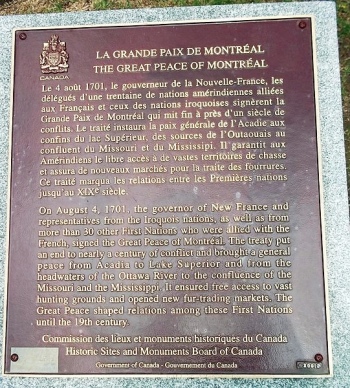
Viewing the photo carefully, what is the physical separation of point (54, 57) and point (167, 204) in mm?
1435

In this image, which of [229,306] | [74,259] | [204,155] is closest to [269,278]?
[229,306]

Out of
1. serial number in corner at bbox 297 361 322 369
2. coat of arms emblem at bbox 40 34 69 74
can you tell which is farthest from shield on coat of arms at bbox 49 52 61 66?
serial number in corner at bbox 297 361 322 369

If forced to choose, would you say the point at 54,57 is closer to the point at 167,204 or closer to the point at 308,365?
the point at 167,204

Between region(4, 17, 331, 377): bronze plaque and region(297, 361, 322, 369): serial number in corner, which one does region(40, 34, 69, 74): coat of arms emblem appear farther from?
region(297, 361, 322, 369): serial number in corner

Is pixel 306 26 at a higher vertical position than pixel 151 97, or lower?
higher

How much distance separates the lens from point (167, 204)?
3.70m

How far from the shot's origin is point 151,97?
151 inches

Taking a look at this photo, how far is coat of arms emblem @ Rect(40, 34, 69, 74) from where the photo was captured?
3.92 m

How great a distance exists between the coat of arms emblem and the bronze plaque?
0.01m

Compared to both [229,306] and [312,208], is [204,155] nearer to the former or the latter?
[312,208]

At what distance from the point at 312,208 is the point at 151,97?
4.66 ft

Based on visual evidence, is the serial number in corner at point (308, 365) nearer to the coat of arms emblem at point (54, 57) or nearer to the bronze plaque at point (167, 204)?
the bronze plaque at point (167, 204)

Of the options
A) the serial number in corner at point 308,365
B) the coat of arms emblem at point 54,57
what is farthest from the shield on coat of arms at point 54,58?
the serial number in corner at point 308,365

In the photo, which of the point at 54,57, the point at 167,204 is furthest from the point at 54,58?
the point at 167,204
